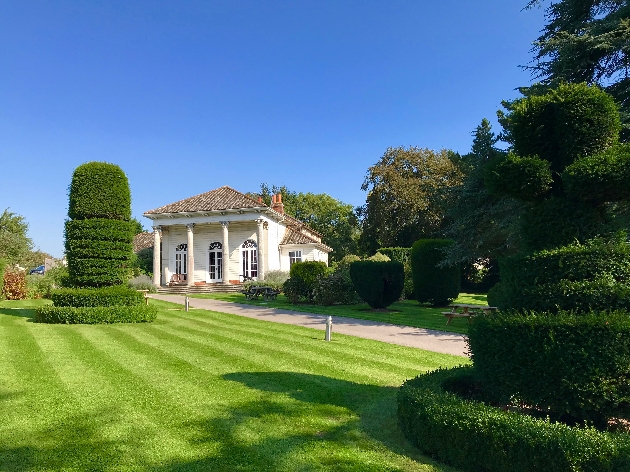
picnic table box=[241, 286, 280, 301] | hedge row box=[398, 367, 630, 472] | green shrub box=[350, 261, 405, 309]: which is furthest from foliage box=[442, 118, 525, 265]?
hedge row box=[398, 367, 630, 472]

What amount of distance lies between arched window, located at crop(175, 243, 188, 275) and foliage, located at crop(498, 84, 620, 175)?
32.5 meters

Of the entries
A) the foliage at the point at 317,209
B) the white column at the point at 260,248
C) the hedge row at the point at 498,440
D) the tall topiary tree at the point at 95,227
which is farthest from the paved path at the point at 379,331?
the foliage at the point at 317,209

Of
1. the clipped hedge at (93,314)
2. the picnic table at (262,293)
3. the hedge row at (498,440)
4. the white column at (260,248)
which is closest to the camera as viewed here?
the hedge row at (498,440)

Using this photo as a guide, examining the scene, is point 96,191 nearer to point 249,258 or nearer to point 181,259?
point 249,258

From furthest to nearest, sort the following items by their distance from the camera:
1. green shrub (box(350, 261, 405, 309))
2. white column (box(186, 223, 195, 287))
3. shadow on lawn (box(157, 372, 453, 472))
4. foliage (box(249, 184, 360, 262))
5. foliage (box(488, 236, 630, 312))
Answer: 1. foliage (box(249, 184, 360, 262))
2. white column (box(186, 223, 195, 287))
3. green shrub (box(350, 261, 405, 309))
4. foliage (box(488, 236, 630, 312))
5. shadow on lawn (box(157, 372, 453, 472))

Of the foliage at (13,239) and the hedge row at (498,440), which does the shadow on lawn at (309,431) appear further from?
the foliage at (13,239)

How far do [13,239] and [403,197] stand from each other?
104 ft

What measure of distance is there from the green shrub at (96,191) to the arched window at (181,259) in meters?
20.3

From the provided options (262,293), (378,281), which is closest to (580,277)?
(378,281)

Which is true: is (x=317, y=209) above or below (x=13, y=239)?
above

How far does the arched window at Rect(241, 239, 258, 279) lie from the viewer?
33.5 m

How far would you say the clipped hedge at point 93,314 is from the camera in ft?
44.6

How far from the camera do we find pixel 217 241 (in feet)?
113

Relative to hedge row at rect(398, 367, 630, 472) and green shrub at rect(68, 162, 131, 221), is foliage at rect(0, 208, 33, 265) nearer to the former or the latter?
green shrub at rect(68, 162, 131, 221)
